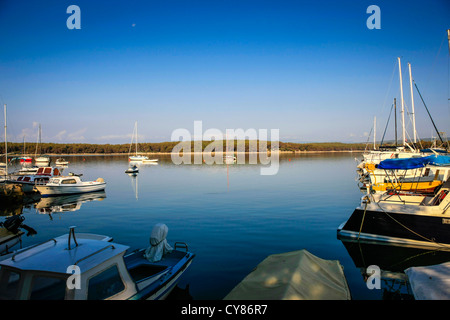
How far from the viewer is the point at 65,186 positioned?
117 ft

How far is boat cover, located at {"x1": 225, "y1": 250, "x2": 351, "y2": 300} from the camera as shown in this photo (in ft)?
24.8

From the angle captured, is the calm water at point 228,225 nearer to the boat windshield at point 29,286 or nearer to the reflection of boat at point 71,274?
the reflection of boat at point 71,274

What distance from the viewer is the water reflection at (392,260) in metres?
11.2

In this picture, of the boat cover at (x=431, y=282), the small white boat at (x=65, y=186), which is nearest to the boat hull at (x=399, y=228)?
the boat cover at (x=431, y=282)

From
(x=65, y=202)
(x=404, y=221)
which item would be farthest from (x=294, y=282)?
(x=65, y=202)

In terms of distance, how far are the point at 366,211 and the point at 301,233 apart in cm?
425

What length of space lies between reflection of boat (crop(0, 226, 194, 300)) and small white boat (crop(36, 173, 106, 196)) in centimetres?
3198

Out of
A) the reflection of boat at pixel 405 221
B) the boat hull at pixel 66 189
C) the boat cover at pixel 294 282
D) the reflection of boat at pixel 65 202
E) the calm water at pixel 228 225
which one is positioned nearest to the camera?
the boat cover at pixel 294 282

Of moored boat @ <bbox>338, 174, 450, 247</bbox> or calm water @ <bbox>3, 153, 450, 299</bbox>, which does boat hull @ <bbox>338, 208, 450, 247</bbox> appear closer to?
moored boat @ <bbox>338, 174, 450, 247</bbox>

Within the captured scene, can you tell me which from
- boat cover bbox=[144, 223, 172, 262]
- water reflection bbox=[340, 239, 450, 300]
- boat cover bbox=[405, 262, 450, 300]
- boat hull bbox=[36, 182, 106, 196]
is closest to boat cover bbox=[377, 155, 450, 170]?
water reflection bbox=[340, 239, 450, 300]

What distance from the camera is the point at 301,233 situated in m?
18.4

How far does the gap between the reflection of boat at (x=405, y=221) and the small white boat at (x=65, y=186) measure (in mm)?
32356
